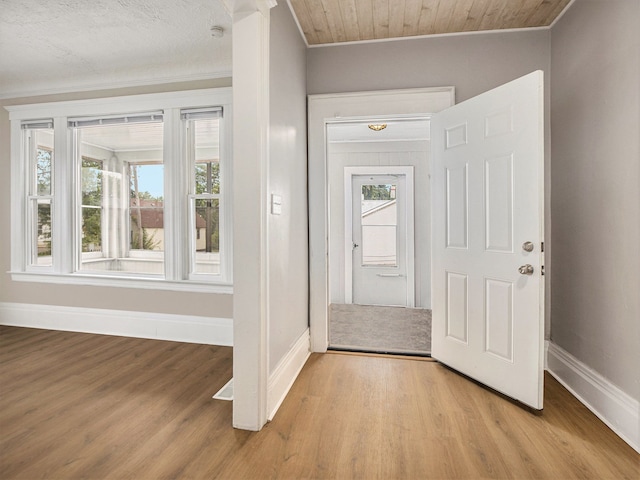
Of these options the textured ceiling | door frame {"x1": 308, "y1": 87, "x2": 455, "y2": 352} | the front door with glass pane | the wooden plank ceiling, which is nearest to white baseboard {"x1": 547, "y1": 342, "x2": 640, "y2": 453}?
door frame {"x1": 308, "y1": 87, "x2": 455, "y2": 352}

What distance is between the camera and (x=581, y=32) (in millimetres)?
2199

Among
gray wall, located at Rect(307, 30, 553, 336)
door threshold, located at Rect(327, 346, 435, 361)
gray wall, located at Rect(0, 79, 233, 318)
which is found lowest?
door threshold, located at Rect(327, 346, 435, 361)

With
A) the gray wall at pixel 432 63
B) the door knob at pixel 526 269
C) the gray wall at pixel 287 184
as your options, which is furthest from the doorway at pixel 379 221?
→ the door knob at pixel 526 269

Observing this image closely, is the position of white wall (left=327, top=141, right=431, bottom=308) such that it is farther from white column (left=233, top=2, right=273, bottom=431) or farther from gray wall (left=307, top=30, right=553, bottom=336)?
white column (left=233, top=2, right=273, bottom=431)

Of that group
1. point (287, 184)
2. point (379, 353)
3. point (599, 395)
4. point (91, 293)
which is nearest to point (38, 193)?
point (91, 293)

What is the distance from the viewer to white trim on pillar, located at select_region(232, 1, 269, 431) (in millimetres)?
1759

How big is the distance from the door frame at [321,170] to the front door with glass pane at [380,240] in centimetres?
227

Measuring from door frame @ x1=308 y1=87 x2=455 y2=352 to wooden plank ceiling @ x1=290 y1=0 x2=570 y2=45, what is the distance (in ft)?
1.50

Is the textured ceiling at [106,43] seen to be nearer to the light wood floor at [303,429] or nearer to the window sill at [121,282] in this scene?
the window sill at [121,282]

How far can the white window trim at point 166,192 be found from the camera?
3145mm

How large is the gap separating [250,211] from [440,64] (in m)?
2.06

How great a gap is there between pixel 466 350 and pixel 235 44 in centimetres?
245

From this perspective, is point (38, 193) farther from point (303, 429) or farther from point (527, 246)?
point (527, 246)

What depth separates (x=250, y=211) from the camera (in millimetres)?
1792
